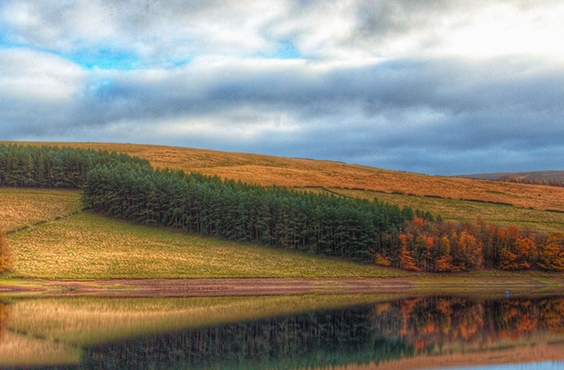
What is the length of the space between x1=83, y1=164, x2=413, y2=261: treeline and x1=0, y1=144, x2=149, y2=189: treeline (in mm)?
14325

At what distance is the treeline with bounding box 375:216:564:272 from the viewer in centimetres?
8825

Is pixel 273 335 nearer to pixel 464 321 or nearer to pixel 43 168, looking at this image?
pixel 464 321

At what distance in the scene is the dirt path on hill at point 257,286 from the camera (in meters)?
67.9

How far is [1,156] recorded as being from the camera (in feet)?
418

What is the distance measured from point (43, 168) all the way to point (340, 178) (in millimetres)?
75957

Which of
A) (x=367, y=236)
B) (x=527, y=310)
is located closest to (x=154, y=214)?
(x=367, y=236)

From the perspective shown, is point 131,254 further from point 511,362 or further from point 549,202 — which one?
point 549,202

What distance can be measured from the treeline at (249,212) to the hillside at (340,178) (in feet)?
119

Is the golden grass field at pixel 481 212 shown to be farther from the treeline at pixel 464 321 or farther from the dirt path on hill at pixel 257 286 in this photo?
the treeline at pixel 464 321

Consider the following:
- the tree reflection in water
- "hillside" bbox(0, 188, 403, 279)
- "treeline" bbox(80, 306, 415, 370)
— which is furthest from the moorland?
"treeline" bbox(80, 306, 415, 370)

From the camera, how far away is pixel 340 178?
525 feet

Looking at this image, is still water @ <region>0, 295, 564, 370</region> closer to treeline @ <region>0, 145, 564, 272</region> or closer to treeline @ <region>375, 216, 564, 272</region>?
treeline @ <region>375, 216, 564, 272</region>

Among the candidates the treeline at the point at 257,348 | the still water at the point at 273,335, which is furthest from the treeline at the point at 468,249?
the treeline at the point at 257,348

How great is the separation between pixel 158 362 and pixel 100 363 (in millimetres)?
3213
